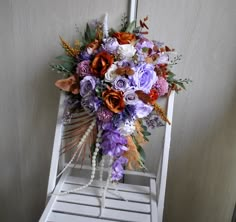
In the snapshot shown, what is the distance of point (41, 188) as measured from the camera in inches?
53.4

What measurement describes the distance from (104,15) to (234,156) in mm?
801

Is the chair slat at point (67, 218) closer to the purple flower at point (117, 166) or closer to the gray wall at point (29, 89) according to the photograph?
the purple flower at point (117, 166)

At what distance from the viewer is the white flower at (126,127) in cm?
86

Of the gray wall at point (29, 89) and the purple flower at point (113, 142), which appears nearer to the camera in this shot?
the purple flower at point (113, 142)

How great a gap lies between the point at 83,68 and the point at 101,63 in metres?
0.06

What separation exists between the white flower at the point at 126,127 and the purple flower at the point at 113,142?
0.02m

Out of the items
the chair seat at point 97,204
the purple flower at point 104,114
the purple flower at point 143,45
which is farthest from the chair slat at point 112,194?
the purple flower at point 143,45

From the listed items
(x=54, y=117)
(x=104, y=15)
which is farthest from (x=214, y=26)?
(x=54, y=117)

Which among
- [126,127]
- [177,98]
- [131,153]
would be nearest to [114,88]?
[126,127]

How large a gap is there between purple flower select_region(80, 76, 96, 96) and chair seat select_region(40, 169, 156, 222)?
408 mm

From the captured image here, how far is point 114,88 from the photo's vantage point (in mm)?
833

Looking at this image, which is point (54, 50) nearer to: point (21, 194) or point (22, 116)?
point (22, 116)

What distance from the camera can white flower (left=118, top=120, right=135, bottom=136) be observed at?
86 cm

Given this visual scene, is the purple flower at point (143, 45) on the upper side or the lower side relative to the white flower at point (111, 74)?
upper
